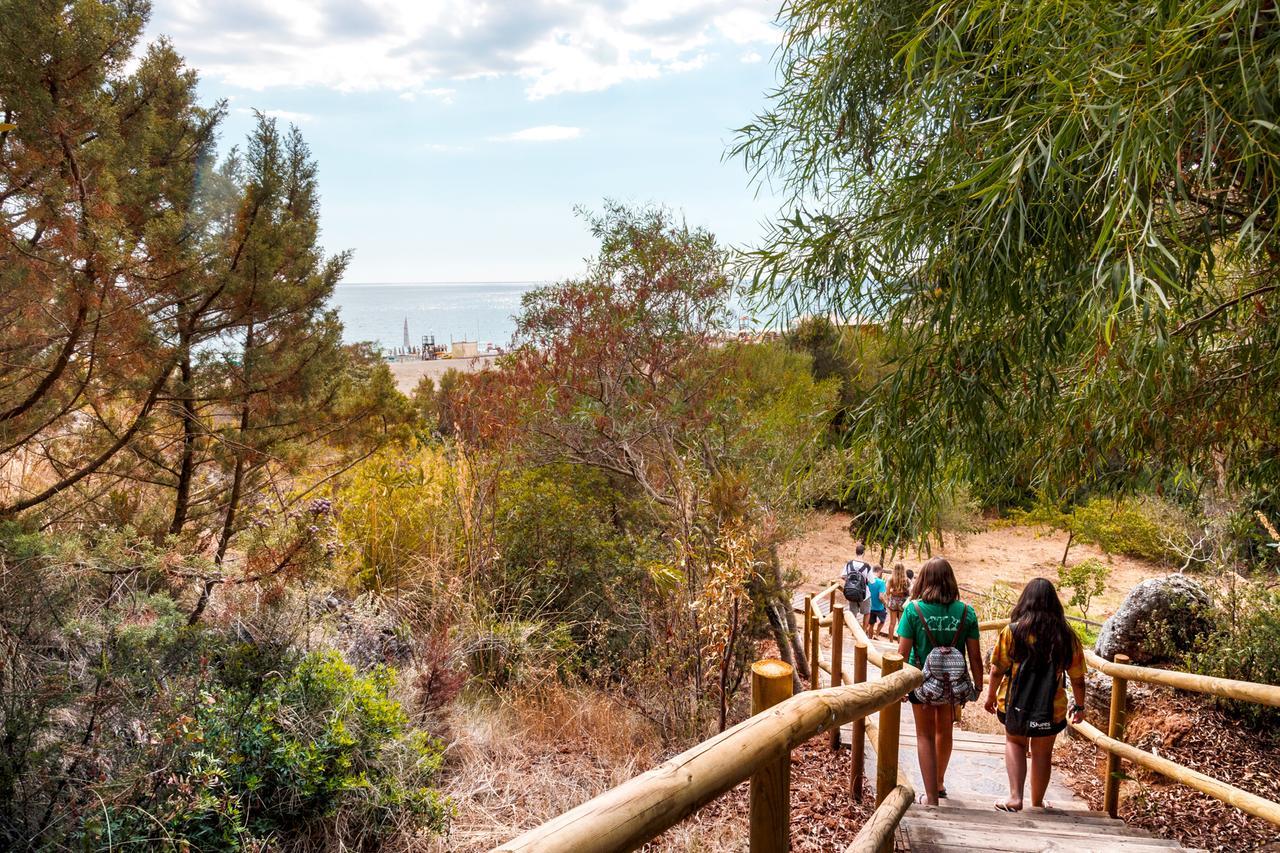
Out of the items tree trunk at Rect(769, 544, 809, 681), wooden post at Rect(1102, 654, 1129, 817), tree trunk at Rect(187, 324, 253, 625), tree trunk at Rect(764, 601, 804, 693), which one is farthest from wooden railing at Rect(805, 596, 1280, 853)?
tree trunk at Rect(187, 324, 253, 625)

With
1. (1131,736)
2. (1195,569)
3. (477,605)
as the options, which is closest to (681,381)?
(477,605)

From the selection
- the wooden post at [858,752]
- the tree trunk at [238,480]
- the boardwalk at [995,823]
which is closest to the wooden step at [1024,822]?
the boardwalk at [995,823]

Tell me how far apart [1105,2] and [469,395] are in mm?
7801

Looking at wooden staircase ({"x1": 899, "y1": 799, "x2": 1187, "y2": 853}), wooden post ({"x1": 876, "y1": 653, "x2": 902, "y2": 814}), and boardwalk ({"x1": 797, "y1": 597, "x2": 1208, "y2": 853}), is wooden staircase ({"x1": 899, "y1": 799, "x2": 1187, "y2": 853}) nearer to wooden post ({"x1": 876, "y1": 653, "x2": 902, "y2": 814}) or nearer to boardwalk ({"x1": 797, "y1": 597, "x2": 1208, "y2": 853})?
boardwalk ({"x1": 797, "y1": 597, "x2": 1208, "y2": 853})

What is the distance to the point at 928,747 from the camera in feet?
14.0

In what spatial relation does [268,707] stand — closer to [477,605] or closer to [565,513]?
[477,605]

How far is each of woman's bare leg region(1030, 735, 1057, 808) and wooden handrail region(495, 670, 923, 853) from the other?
2.76 m

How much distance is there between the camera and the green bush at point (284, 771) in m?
3.03

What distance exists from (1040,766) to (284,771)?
13.2ft

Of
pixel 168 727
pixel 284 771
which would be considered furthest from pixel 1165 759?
pixel 168 727

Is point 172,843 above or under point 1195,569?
Result: above

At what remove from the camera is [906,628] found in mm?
4289

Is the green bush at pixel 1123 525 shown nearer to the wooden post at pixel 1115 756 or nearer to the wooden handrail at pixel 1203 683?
the wooden post at pixel 1115 756

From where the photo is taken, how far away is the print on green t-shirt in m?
4.24
